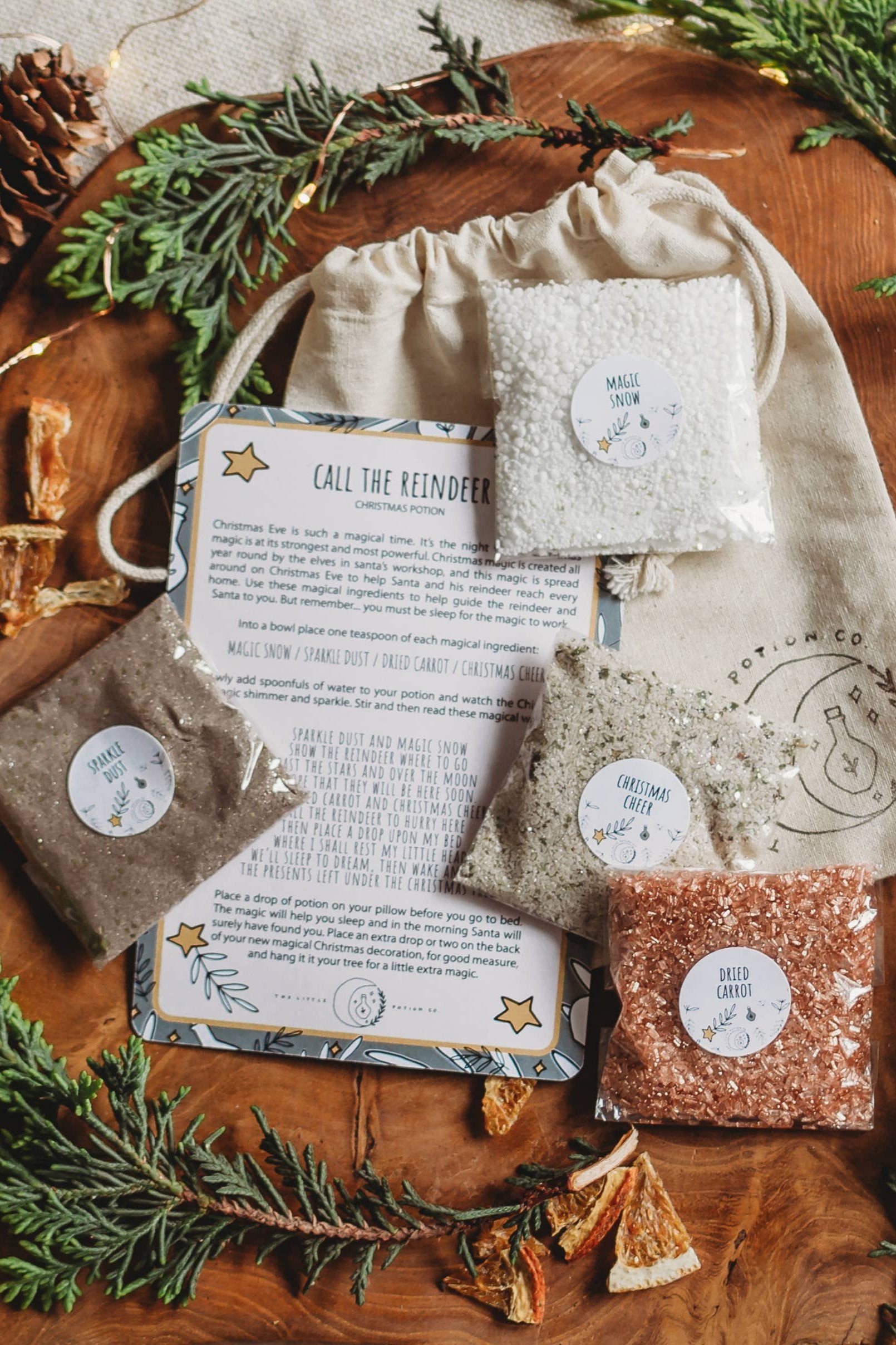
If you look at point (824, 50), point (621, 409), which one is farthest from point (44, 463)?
point (824, 50)

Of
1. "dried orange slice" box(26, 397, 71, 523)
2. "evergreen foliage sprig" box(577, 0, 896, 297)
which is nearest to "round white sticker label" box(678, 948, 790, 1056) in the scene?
"evergreen foliage sprig" box(577, 0, 896, 297)

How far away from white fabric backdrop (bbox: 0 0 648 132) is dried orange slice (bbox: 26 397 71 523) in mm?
424

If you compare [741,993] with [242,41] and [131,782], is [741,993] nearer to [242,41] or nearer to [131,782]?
[131,782]

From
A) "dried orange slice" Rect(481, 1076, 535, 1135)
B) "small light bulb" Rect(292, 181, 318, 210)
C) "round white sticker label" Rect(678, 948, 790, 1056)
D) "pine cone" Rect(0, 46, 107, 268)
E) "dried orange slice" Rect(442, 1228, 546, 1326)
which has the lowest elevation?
"dried orange slice" Rect(442, 1228, 546, 1326)

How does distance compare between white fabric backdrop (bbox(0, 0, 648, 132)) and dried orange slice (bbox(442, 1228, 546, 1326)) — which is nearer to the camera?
dried orange slice (bbox(442, 1228, 546, 1326))

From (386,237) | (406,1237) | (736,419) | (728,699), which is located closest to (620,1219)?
(406,1237)

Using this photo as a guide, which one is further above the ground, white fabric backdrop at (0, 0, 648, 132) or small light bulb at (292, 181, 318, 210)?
white fabric backdrop at (0, 0, 648, 132)

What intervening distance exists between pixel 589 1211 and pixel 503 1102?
5.0 inches

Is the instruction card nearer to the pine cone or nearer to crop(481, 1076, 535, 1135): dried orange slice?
crop(481, 1076, 535, 1135): dried orange slice

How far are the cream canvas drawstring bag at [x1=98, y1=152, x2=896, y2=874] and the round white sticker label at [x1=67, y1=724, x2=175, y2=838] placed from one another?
0.17m

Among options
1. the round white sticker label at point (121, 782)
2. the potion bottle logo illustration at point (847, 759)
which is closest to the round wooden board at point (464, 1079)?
the round white sticker label at point (121, 782)

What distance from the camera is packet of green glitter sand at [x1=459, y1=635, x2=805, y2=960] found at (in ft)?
3.00

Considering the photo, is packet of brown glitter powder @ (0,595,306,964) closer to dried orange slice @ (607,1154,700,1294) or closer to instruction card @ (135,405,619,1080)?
instruction card @ (135,405,619,1080)

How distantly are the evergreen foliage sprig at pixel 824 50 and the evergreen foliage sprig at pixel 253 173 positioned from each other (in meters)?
0.10
